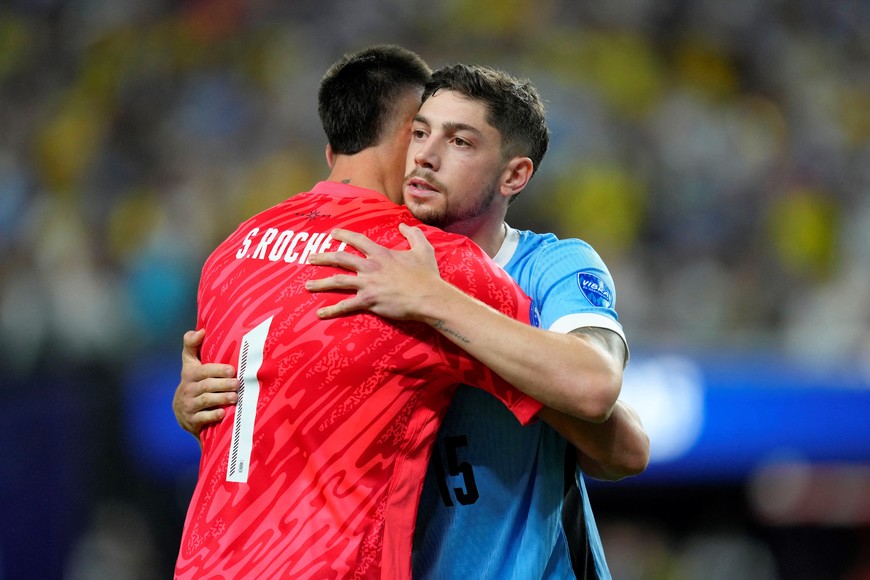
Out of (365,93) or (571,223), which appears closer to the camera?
(365,93)

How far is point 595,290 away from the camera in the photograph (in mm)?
3129

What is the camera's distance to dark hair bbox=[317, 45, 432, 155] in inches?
129

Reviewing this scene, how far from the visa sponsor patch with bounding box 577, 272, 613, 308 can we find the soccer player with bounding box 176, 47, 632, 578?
198 mm

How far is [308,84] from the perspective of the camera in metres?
11.4

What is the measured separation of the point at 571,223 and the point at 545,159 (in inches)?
22.6

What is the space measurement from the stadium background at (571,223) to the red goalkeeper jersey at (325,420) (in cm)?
420

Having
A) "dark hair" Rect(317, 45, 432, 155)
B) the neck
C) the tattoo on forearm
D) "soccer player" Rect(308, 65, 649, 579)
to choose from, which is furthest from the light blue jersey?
"dark hair" Rect(317, 45, 432, 155)

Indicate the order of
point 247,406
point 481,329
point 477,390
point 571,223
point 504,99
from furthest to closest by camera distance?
1. point 571,223
2. point 504,99
3. point 477,390
4. point 247,406
5. point 481,329

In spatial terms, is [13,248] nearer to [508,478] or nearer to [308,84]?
[308,84]

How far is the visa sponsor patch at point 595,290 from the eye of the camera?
10.2 feet

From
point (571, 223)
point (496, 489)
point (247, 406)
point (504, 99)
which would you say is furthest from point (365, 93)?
point (571, 223)

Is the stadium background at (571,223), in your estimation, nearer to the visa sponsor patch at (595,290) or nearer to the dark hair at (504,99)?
the dark hair at (504,99)

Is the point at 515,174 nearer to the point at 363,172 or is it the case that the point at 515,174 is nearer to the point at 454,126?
the point at 454,126

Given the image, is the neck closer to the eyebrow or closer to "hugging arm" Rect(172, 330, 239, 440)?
the eyebrow
